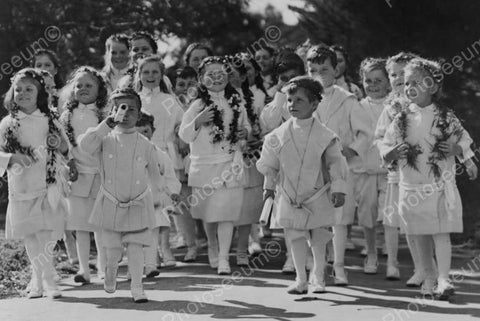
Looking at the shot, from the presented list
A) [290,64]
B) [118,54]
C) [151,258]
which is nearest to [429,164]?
[290,64]

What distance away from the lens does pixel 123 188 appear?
7535mm

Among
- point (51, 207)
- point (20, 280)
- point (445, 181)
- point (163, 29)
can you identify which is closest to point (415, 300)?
→ point (445, 181)

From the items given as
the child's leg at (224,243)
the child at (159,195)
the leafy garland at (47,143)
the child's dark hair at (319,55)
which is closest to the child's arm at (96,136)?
the leafy garland at (47,143)

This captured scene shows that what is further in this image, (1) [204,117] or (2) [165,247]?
(2) [165,247]

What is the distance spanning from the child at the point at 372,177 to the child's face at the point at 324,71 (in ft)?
1.32

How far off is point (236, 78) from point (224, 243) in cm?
168

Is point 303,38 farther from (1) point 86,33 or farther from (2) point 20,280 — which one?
(2) point 20,280

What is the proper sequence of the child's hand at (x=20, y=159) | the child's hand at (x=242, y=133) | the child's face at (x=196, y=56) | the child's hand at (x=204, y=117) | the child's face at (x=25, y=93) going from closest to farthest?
1. the child's hand at (x=20, y=159)
2. the child's face at (x=25, y=93)
3. the child's hand at (x=204, y=117)
4. the child's hand at (x=242, y=133)
5. the child's face at (x=196, y=56)

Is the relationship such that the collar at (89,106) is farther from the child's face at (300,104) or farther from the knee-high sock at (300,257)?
the knee-high sock at (300,257)

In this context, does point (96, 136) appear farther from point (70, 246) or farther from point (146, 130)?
point (70, 246)

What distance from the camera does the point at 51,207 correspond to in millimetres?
7867

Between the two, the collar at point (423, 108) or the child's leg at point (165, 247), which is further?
the child's leg at point (165, 247)

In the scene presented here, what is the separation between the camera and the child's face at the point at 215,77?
9.10 meters

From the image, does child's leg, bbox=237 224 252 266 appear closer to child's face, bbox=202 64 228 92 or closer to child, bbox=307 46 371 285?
child, bbox=307 46 371 285
